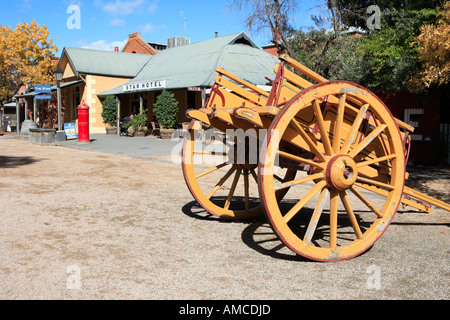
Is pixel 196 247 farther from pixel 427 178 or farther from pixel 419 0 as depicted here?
pixel 419 0

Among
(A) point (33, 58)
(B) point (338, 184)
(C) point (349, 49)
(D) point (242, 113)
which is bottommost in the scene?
(B) point (338, 184)

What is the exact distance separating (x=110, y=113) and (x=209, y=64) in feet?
26.1

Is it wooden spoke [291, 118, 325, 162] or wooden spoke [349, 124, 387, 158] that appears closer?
wooden spoke [291, 118, 325, 162]

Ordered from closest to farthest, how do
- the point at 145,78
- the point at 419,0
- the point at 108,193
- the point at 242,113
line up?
the point at 242,113, the point at 108,193, the point at 419,0, the point at 145,78

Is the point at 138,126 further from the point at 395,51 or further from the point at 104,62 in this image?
the point at 395,51

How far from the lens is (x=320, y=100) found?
12.5 feet

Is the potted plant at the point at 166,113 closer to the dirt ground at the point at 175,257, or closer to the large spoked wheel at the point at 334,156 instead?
the dirt ground at the point at 175,257

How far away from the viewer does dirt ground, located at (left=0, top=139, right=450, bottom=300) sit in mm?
3068

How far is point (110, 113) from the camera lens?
83.7 feet

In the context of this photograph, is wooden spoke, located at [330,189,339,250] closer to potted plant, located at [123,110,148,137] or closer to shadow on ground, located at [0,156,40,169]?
shadow on ground, located at [0,156,40,169]

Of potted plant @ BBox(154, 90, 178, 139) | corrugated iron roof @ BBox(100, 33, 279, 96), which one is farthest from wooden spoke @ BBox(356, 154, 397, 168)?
potted plant @ BBox(154, 90, 178, 139)

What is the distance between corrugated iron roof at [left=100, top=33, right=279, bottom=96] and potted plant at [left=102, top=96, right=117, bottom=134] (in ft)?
1.61

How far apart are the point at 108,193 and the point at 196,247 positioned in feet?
10.5
